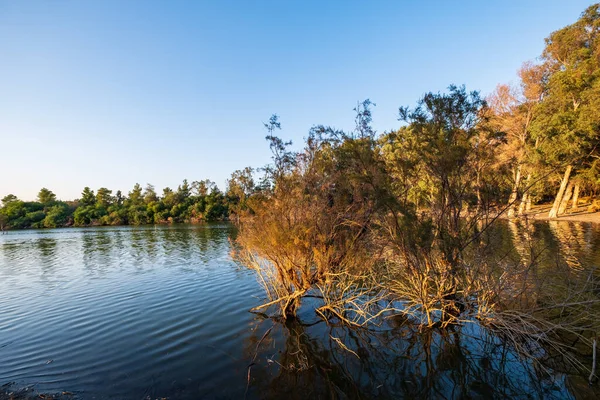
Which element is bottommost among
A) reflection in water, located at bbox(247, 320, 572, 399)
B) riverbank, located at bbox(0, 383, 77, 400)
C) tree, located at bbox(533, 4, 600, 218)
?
reflection in water, located at bbox(247, 320, 572, 399)

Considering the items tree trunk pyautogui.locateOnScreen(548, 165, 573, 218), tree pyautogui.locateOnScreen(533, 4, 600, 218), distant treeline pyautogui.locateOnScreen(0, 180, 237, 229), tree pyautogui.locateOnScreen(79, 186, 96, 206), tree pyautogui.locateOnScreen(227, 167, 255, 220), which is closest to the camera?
tree pyautogui.locateOnScreen(227, 167, 255, 220)

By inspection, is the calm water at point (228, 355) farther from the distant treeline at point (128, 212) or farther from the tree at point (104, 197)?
the tree at point (104, 197)

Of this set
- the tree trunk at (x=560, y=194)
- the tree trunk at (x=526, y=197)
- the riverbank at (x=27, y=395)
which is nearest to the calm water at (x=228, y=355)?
the riverbank at (x=27, y=395)

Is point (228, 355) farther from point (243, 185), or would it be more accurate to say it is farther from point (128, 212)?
point (128, 212)

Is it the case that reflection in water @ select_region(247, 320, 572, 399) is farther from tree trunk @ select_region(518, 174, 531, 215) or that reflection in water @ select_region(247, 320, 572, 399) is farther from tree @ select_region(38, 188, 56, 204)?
tree @ select_region(38, 188, 56, 204)

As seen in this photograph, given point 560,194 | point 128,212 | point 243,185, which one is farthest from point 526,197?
point 128,212

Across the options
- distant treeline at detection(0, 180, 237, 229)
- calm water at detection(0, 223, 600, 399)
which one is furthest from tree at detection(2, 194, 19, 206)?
calm water at detection(0, 223, 600, 399)

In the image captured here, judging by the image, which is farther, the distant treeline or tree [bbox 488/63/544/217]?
the distant treeline

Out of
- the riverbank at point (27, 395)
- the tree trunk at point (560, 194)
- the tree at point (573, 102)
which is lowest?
the riverbank at point (27, 395)

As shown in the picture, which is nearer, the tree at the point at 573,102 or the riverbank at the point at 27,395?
the riverbank at the point at 27,395

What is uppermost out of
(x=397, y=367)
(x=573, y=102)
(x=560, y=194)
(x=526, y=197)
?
(x=573, y=102)

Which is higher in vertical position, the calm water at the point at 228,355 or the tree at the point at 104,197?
the tree at the point at 104,197

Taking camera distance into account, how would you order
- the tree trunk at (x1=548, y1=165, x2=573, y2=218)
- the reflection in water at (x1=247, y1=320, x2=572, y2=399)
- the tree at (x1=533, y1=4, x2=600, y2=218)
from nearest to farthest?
the reflection in water at (x1=247, y1=320, x2=572, y2=399) < the tree at (x1=533, y1=4, x2=600, y2=218) < the tree trunk at (x1=548, y1=165, x2=573, y2=218)

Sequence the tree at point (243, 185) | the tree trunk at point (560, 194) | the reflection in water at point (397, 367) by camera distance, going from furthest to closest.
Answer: the tree trunk at point (560, 194) < the tree at point (243, 185) < the reflection in water at point (397, 367)
